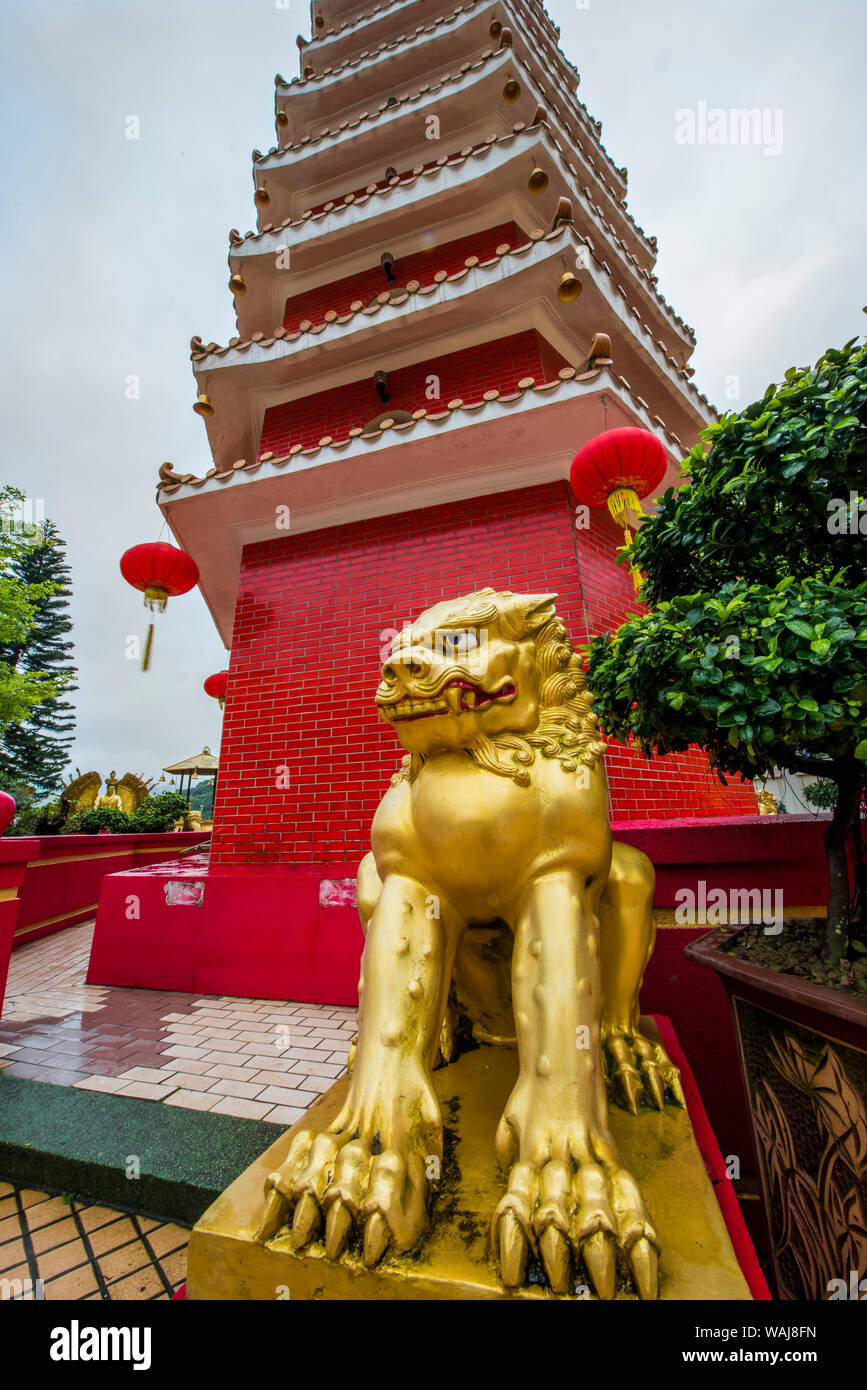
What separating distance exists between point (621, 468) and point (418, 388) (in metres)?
2.53

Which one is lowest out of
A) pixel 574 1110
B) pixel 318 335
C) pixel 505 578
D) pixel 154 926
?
pixel 154 926

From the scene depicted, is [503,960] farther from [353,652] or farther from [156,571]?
[156,571]

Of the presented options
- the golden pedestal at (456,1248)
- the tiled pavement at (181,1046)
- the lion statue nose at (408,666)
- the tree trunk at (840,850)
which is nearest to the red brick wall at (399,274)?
the lion statue nose at (408,666)

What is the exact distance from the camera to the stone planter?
1.16 metres

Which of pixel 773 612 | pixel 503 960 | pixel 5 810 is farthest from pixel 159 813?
pixel 773 612

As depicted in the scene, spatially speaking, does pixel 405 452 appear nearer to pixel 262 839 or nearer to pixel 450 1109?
pixel 262 839

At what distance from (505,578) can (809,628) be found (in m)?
2.82

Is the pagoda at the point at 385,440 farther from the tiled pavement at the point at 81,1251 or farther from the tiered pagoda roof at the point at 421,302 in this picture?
the tiled pavement at the point at 81,1251

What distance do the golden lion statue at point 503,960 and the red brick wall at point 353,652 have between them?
2.24 m

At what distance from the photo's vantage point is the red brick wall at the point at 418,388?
15.3 feet

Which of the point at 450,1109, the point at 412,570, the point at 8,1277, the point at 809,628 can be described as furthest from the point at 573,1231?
the point at 412,570

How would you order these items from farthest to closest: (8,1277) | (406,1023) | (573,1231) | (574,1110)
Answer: (8,1277), (406,1023), (574,1110), (573,1231)

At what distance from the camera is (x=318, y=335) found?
4.76 metres

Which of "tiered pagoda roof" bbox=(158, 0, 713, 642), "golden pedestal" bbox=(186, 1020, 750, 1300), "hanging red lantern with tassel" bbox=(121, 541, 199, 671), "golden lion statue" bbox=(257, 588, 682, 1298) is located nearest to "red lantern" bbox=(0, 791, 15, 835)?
"golden lion statue" bbox=(257, 588, 682, 1298)
